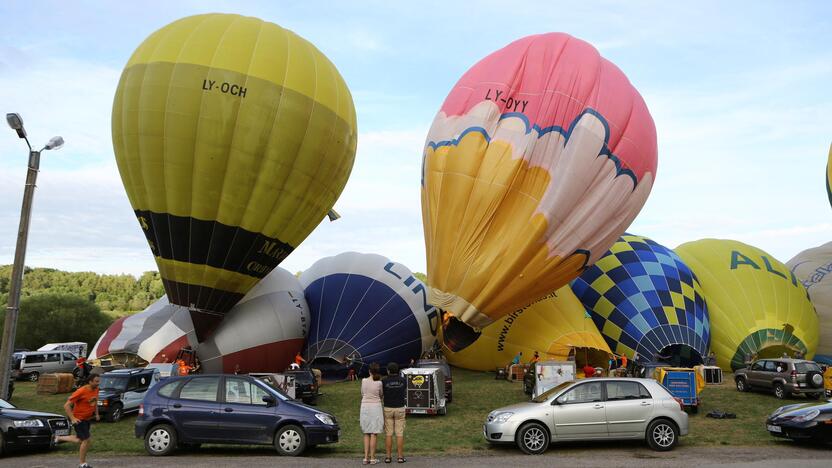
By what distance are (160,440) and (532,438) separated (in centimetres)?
622

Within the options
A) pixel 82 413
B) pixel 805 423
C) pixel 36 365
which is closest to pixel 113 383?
pixel 82 413

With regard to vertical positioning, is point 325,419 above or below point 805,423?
above

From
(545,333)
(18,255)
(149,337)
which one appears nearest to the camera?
(18,255)

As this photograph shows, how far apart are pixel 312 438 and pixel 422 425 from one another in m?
5.15

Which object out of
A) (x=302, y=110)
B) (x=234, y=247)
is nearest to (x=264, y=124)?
(x=302, y=110)

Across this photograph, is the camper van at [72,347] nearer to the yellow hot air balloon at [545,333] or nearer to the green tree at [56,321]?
the green tree at [56,321]

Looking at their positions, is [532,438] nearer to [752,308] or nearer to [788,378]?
[788,378]

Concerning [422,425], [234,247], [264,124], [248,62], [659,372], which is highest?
[248,62]

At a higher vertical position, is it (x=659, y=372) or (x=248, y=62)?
(x=248, y=62)

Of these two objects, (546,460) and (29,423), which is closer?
(546,460)

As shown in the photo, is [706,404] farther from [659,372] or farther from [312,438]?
[312,438]

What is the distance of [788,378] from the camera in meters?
19.5

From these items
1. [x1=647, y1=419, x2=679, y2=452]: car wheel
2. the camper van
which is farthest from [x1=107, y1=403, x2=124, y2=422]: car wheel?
the camper van

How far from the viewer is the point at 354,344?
24688 mm
